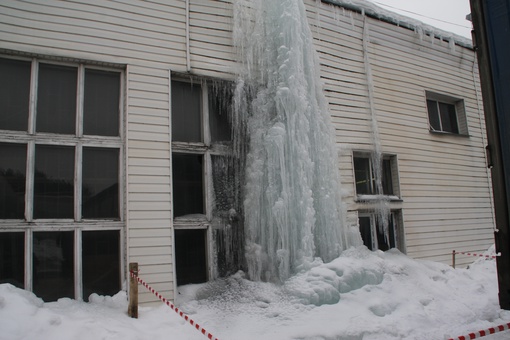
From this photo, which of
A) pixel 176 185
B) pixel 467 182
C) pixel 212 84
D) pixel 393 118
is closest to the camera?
pixel 176 185

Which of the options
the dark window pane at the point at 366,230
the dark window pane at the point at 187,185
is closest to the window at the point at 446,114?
the dark window pane at the point at 366,230

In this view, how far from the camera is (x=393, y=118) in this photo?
28.4 feet

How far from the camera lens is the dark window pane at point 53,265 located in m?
4.91

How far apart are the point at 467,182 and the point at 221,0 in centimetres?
707

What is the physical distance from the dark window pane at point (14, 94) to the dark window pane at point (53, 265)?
1442mm

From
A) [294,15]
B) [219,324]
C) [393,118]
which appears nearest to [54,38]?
[294,15]

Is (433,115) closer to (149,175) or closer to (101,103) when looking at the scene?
(149,175)

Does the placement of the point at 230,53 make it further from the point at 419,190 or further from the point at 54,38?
the point at 419,190

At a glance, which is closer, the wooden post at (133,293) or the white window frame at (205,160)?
the wooden post at (133,293)

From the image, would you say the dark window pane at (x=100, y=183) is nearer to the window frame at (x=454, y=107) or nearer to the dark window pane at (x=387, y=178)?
the dark window pane at (x=387, y=178)

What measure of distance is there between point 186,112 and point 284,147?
163cm

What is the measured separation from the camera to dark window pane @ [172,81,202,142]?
6.23 meters

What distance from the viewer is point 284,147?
6.15 m

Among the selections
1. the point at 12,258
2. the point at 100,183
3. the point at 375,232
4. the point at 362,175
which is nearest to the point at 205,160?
the point at 100,183
